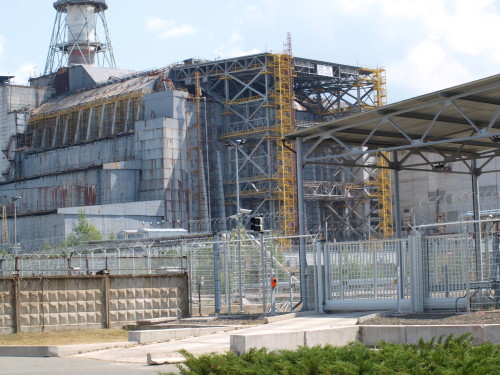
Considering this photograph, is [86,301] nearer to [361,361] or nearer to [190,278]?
[190,278]

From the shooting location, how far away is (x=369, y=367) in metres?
13.6

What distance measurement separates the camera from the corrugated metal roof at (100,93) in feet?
304

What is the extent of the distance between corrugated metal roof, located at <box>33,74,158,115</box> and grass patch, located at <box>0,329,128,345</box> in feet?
204

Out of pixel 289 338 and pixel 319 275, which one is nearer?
pixel 289 338

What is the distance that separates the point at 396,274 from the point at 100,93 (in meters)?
76.9

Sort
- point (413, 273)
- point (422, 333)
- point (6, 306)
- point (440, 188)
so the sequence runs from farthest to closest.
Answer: point (440, 188) → point (6, 306) → point (413, 273) → point (422, 333)

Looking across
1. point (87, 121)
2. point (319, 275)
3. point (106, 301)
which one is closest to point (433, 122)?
point (319, 275)

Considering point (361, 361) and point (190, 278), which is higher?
point (190, 278)

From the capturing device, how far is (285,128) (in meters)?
84.6

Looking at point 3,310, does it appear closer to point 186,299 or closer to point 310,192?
point 186,299

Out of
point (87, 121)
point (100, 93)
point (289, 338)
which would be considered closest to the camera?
point (289, 338)

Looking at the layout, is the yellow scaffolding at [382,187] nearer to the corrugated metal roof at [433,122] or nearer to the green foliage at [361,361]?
the corrugated metal roof at [433,122]

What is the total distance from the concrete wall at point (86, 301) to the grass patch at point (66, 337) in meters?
0.85

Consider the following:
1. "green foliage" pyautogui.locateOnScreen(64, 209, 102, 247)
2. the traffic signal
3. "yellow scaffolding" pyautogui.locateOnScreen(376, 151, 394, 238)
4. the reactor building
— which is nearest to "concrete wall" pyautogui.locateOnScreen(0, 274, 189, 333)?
the traffic signal
